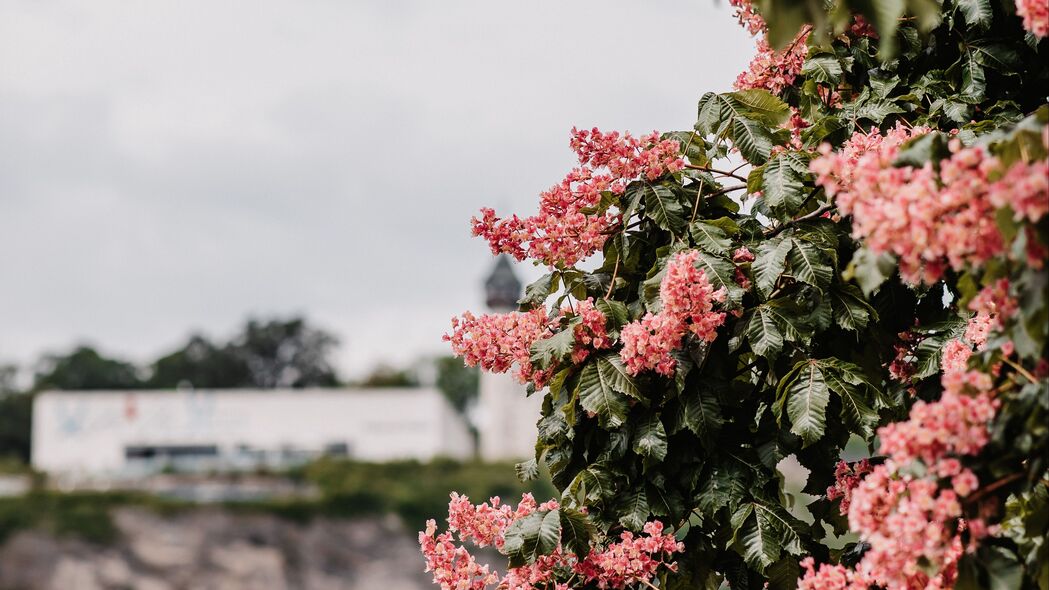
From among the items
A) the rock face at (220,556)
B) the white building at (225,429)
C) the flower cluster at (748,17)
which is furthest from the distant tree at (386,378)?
the flower cluster at (748,17)

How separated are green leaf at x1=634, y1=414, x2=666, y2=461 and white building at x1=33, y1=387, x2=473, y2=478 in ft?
122

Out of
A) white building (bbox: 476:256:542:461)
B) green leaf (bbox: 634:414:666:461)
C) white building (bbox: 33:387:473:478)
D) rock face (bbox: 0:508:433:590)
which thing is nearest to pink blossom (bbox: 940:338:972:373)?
green leaf (bbox: 634:414:666:461)

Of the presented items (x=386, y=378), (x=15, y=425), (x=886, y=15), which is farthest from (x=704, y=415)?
(x=15, y=425)

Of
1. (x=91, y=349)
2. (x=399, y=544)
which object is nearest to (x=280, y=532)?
(x=399, y=544)

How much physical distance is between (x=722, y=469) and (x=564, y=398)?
43 cm

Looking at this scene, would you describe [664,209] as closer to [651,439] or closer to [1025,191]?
[651,439]

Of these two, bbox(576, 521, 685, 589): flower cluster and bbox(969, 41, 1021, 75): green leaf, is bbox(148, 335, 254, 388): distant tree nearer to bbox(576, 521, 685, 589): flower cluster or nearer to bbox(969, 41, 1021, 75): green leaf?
bbox(576, 521, 685, 589): flower cluster

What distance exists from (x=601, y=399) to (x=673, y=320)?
0.90ft

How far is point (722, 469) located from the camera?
3.02 meters

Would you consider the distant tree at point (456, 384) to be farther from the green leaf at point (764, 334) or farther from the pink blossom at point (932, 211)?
the pink blossom at point (932, 211)

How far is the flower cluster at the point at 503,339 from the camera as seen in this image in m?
3.12

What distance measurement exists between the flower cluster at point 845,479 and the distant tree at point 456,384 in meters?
62.6

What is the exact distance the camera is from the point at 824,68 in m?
3.45

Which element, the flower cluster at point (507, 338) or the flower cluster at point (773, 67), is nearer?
the flower cluster at point (507, 338)
